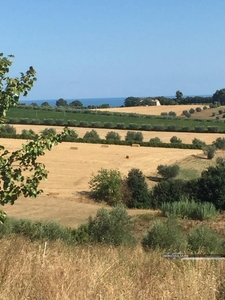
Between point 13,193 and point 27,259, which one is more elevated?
point 13,193

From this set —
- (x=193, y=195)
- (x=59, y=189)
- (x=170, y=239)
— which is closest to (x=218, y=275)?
(x=170, y=239)

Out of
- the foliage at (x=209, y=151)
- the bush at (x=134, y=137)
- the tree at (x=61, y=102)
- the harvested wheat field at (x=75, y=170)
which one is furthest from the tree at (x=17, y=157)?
the tree at (x=61, y=102)

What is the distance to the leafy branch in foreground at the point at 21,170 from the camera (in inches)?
295

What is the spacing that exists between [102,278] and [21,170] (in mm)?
2480

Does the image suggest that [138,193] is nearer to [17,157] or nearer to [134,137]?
[17,157]

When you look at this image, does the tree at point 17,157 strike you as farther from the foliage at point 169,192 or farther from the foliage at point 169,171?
the foliage at point 169,171

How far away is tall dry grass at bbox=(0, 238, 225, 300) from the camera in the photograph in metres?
5.45

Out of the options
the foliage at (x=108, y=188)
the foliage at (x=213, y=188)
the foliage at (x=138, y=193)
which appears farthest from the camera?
the foliage at (x=108, y=188)

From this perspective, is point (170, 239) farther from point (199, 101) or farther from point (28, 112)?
point (199, 101)

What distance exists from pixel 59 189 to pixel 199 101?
122 meters

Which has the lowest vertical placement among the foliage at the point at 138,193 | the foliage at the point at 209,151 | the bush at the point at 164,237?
the foliage at the point at 138,193

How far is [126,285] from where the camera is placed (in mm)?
5688

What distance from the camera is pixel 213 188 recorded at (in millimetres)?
32250

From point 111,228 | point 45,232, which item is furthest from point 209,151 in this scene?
point 45,232
